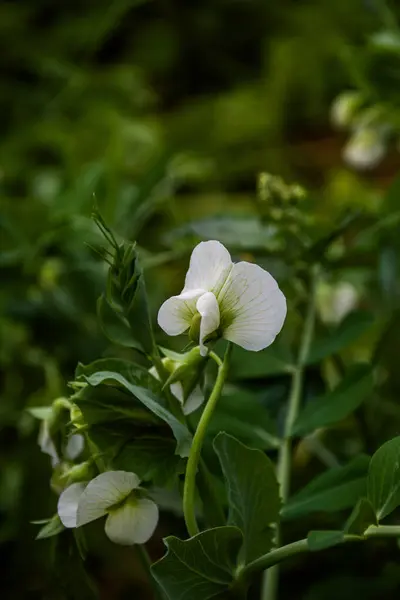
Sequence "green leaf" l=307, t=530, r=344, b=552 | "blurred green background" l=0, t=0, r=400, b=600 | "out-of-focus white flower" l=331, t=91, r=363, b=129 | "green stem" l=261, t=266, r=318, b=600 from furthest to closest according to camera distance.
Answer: "out-of-focus white flower" l=331, t=91, r=363, b=129, "blurred green background" l=0, t=0, r=400, b=600, "green stem" l=261, t=266, r=318, b=600, "green leaf" l=307, t=530, r=344, b=552

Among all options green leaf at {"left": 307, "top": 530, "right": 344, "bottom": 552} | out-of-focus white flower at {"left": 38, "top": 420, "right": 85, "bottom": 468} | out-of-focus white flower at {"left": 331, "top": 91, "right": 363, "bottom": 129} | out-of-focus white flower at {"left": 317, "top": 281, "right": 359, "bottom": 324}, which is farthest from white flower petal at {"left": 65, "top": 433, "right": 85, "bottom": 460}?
out-of-focus white flower at {"left": 331, "top": 91, "right": 363, "bottom": 129}

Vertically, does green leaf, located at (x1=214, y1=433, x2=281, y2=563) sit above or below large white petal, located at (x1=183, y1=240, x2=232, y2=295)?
Answer: below

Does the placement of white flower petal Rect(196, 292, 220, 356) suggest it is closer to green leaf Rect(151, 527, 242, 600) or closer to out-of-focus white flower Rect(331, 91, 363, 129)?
green leaf Rect(151, 527, 242, 600)

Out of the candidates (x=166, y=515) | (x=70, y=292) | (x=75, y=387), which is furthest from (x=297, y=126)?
(x=75, y=387)

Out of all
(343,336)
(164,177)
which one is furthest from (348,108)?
(343,336)

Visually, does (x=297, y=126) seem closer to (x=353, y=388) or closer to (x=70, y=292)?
(x=70, y=292)

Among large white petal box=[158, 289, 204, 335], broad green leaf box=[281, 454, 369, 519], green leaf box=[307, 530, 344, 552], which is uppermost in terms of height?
large white petal box=[158, 289, 204, 335]

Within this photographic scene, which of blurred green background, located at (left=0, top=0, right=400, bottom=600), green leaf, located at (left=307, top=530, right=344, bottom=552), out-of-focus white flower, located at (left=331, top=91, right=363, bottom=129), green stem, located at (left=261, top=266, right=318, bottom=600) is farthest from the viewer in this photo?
out-of-focus white flower, located at (left=331, top=91, right=363, bottom=129)
